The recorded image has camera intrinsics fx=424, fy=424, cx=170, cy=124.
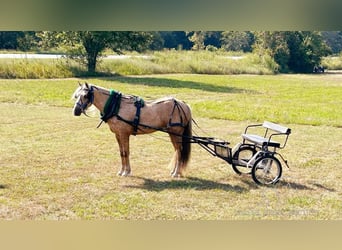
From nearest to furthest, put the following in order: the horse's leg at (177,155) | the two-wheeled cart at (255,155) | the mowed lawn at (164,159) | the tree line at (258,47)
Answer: the mowed lawn at (164,159) < the tree line at (258,47) < the two-wheeled cart at (255,155) < the horse's leg at (177,155)

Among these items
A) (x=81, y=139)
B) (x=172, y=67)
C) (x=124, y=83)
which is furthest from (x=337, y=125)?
(x=81, y=139)

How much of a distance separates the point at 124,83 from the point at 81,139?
1.83 m

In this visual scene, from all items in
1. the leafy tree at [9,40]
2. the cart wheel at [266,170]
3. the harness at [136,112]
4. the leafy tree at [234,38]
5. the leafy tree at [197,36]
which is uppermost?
the leafy tree at [234,38]

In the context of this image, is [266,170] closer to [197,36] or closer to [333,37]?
[333,37]

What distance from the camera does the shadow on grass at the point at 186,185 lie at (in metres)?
5.47

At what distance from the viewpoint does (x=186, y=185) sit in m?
5.60

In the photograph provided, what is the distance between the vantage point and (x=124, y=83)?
9.75 meters

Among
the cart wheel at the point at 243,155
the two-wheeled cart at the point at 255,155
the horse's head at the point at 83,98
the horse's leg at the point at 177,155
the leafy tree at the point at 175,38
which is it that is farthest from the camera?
the horse's leg at the point at 177,155

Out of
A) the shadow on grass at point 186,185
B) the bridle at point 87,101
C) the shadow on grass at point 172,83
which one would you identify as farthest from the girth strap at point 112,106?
the shadow on grass at point 172,83

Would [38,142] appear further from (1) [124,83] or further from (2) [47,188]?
(2) [47,188]

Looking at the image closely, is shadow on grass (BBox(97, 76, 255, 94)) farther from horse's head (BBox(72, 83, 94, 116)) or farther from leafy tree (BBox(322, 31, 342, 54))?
leafy tree (BBox(322, 31, 342, 54))

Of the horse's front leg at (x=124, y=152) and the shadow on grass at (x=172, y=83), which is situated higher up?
the shadow on grass at (x=172, y=83)

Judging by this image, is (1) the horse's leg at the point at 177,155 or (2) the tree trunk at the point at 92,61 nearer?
(1) the horse's leg at the point at 177,155

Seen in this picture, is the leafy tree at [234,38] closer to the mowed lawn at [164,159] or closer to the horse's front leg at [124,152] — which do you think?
the mowed lawn at [164,159]
